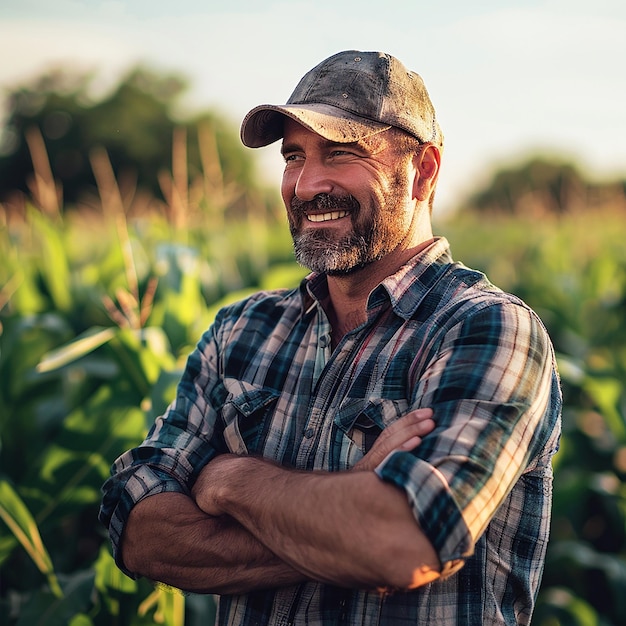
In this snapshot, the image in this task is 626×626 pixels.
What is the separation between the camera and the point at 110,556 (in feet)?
8.69

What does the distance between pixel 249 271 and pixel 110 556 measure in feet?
9.53

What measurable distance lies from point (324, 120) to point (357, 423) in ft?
2.22

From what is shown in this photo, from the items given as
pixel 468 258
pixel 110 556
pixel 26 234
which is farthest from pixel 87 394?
pixel 468 258

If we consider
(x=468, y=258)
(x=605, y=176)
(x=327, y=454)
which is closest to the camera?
(x=327, y=454)

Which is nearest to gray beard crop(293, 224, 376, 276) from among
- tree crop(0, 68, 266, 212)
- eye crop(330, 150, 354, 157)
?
eye crop(330, 150, 354, 157)

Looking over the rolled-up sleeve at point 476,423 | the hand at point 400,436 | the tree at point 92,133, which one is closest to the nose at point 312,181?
the rolled-up sleeve at point 476,423

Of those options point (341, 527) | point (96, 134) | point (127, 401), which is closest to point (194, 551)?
point (341, 527)

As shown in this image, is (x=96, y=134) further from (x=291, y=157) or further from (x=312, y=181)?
(x=312, y=181)

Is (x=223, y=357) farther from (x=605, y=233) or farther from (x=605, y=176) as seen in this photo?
(x=605, y=176)

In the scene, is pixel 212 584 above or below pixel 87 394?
above

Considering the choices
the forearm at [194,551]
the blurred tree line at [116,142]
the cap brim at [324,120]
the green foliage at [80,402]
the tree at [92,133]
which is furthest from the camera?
the tree at [92,133]

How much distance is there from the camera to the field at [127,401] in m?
2.71

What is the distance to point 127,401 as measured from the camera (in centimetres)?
296

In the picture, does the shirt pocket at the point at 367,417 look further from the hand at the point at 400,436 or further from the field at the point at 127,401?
the field at the point at 127,401
